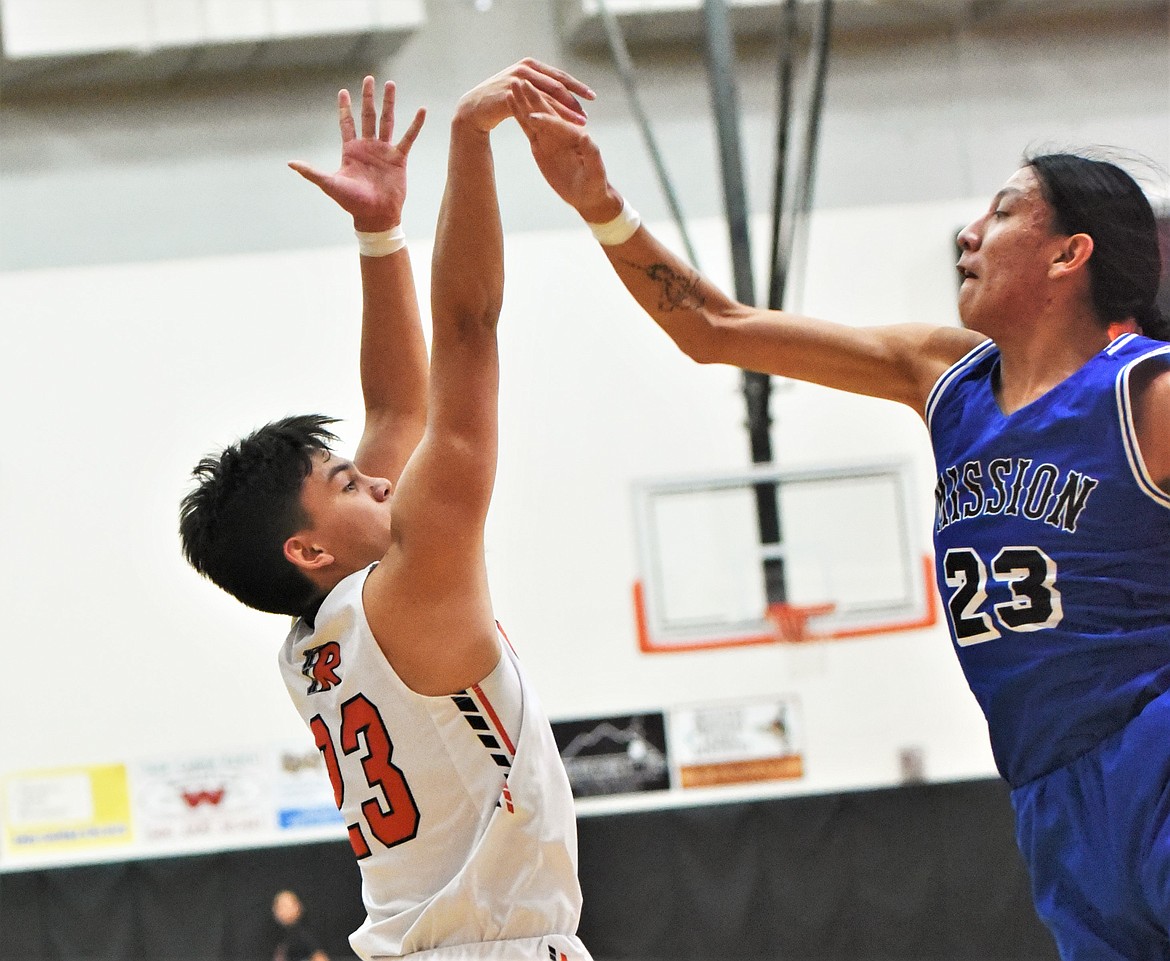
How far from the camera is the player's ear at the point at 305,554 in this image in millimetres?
2539

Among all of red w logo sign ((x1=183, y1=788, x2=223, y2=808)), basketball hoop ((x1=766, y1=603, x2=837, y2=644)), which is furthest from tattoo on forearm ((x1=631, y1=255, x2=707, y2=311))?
red w logo sign ((x1=183, y1=788, x2=223, y2=808))

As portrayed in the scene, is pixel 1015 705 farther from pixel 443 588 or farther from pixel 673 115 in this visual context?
pixel 673 115

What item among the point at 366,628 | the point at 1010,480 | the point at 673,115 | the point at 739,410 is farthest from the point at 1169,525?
the point at 673,115

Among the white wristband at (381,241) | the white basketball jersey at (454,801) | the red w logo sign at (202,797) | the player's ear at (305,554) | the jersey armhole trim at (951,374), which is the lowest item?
the red w logo sign at (202,797)

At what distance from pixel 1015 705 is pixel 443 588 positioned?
107 centimetres

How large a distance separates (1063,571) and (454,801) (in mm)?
1162

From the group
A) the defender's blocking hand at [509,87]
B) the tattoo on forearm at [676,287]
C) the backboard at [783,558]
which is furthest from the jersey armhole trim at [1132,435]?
the backboard at [783,558]

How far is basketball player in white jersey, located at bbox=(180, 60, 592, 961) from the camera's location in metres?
2.30

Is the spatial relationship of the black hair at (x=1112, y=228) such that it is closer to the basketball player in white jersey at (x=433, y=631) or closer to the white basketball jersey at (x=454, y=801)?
the basketball player in white jersey at (x=433, y=631)

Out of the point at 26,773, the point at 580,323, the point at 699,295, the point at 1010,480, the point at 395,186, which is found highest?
the point at 580,323

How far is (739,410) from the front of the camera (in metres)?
9.96

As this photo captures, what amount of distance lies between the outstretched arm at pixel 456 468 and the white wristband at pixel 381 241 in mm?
602

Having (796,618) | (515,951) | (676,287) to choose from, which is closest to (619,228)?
(676,287)

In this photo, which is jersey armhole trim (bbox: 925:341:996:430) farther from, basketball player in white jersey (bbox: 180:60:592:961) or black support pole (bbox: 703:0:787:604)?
black support pole (bbox: 703:0:787:604)
